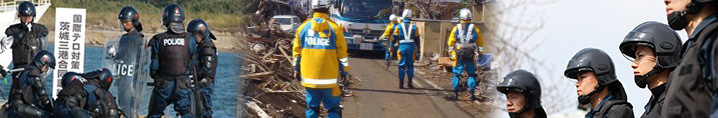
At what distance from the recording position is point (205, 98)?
915 cm

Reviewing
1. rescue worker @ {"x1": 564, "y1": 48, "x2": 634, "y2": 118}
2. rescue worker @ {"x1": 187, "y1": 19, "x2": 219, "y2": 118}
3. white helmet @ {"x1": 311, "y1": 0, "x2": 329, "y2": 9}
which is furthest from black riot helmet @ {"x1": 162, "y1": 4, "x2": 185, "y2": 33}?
rescue worker @ {"x1": 564, "y1": 48, "x2": 634, "y2": 118}

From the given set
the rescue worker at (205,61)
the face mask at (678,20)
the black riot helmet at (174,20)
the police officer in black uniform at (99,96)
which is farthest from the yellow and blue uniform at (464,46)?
A: the face mask at (678,20)

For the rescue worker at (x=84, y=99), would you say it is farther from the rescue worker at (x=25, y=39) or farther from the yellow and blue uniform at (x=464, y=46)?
the yellow and blue uniform at (x=464, y=46)

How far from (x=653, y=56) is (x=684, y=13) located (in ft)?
4.19

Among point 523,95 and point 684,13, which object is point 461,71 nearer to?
point 523,95

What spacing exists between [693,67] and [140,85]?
7.64 m

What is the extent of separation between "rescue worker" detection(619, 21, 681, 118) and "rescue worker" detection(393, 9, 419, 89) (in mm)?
5409

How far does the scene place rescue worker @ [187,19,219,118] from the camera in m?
8.87

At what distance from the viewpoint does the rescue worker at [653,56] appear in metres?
4.38

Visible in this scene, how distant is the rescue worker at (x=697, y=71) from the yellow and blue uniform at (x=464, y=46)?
665 centimetres

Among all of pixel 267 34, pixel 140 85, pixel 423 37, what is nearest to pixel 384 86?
pixel 423 37

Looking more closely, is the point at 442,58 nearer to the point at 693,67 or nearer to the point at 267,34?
the point at 267,34

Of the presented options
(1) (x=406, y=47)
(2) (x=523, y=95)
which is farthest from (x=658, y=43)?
(1) (x=406, y=47)

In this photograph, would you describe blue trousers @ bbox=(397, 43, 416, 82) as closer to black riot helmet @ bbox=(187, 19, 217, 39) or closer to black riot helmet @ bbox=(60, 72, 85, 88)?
black riot helmet @ bbox=(187, 19, 217, 39)
